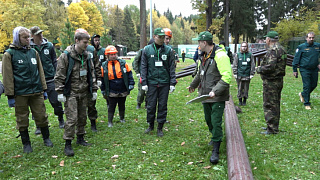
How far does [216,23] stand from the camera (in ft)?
78.3

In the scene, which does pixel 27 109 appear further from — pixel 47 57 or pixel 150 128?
pixel 150 128

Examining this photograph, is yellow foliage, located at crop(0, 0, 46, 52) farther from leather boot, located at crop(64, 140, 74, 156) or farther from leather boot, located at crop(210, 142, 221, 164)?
leather boot, located at crop(210, 142, 221, 164)

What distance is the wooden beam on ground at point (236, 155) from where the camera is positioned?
3.69 m

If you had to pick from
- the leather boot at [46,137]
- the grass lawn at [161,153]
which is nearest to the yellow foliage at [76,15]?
the grass lawn at [161,153]

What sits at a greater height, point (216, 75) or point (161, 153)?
point (216, 75)

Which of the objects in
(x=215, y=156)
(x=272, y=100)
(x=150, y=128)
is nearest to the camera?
(x=215, y=156)

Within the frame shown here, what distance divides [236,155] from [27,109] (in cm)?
400

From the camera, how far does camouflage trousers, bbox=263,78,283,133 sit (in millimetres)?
5957

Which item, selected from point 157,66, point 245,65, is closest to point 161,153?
point 157,66

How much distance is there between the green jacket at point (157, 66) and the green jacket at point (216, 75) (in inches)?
48.7

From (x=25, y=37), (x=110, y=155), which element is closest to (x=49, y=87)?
(x=25, y=37)

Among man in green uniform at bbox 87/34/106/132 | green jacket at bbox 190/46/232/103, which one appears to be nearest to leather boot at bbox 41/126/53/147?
man in green uniform at bbox 87/34/106/132

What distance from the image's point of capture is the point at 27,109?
5145 mm

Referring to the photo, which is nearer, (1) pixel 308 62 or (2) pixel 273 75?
(2) pixel 273 75
